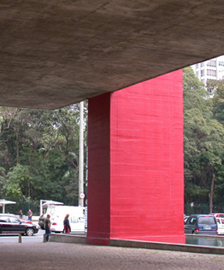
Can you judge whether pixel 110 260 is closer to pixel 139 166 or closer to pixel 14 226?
pixel 139 166

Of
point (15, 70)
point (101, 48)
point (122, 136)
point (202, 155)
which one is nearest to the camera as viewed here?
point (101, 48)

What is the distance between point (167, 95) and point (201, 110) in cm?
2714

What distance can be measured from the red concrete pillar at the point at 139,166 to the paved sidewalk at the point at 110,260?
6.31ft

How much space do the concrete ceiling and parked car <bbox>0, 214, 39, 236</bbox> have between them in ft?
42.6

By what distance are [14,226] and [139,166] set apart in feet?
43.9

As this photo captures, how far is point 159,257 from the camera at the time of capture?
1320 cm

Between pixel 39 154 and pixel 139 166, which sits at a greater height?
pixel 39 154

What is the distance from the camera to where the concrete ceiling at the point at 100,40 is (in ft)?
31.9

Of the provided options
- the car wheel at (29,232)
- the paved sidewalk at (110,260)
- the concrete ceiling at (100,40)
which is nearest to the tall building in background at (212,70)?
the car wheel at (29,232)

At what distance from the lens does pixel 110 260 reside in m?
12.7

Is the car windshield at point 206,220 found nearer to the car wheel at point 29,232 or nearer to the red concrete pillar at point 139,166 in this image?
the red concrete pillar at point 139,166

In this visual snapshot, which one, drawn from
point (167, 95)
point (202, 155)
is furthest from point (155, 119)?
point (202, 155)

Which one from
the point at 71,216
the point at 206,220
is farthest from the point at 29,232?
the point at 206,220

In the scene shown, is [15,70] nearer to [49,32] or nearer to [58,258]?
[49,32]
